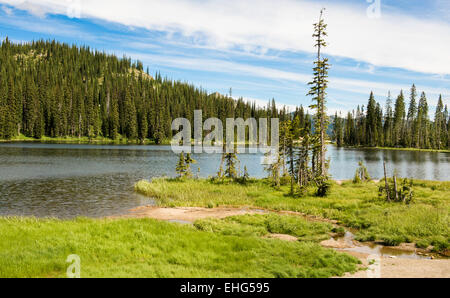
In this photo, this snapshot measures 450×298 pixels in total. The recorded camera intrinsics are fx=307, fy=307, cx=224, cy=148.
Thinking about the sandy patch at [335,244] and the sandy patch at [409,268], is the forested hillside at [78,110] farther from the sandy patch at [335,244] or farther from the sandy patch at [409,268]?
the sandy patch at [409,268]

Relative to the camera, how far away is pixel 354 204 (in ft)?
83.7

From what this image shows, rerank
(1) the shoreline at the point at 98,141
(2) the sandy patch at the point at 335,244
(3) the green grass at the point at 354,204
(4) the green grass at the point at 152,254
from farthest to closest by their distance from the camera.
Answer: (1) the shoreline at the point at 98,141 < (3) the green grass at the point at 354,204 < (2) the sandy patch at the point at 335,244 < (4) the green grass at the point at 152,254

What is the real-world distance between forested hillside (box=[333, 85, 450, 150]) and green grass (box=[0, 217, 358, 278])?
136620 millimetres

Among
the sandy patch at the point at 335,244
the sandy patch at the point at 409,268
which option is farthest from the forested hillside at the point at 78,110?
the sandy patch at the point at 409,268

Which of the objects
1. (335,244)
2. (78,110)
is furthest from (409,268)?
(78,110)

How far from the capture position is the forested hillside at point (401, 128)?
128375mm

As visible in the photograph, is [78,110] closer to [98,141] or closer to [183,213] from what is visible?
[98,141]

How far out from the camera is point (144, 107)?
153 meters

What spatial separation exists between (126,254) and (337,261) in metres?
8.61

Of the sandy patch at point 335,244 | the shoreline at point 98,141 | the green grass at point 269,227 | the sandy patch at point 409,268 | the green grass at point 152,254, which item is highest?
the shoreline at point 98,141

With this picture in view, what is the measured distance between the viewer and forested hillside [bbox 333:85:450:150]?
128375 millimetres

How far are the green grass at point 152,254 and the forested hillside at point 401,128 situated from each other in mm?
136620

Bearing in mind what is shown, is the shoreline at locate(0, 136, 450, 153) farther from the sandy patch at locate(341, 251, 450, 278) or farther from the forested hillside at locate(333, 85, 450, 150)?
the sandy patch at locate(341, 251, 450, 278)
